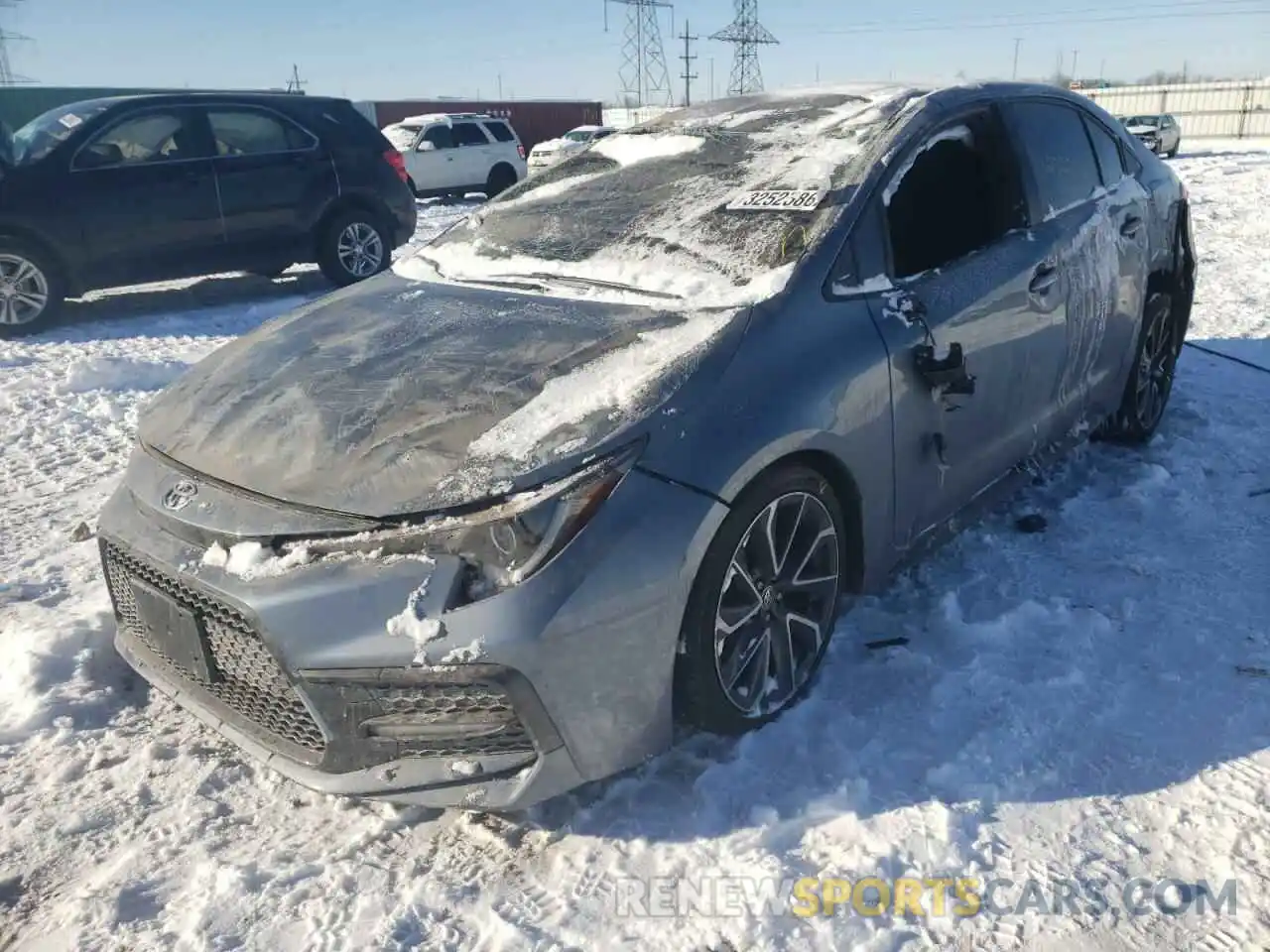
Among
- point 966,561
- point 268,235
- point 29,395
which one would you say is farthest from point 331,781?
point 268,235

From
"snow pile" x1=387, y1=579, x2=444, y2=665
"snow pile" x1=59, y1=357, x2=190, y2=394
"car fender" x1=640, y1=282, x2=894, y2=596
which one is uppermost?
"car fender" x1=640, y1=282, x2=894, y2=596

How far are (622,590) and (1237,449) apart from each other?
366cm

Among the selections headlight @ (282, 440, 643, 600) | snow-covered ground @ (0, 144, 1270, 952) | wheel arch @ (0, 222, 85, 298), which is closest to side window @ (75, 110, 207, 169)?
wheel arch @ (0, 222, 85, 298)

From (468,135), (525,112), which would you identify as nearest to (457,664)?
(468,135)

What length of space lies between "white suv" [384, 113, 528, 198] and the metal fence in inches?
1174

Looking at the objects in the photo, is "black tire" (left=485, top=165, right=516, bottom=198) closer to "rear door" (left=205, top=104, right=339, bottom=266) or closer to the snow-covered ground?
"rear door" (left=205, top=104, right=339, bottom=266)

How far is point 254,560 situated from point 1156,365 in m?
4.11

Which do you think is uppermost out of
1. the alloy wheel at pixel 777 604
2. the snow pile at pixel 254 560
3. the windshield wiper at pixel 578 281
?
the windshield wiper at pixel 578 281

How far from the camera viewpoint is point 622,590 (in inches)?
82.0

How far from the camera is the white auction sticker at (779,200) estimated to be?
2910 mm

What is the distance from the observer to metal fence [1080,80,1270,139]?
132 feet

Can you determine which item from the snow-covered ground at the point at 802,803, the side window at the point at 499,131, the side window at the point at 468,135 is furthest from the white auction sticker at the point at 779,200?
the side window at the point at 499,131

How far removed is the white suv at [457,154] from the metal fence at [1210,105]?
2981cm

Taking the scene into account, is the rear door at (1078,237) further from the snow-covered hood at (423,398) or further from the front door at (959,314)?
the snow-covered hood at (423,398)
